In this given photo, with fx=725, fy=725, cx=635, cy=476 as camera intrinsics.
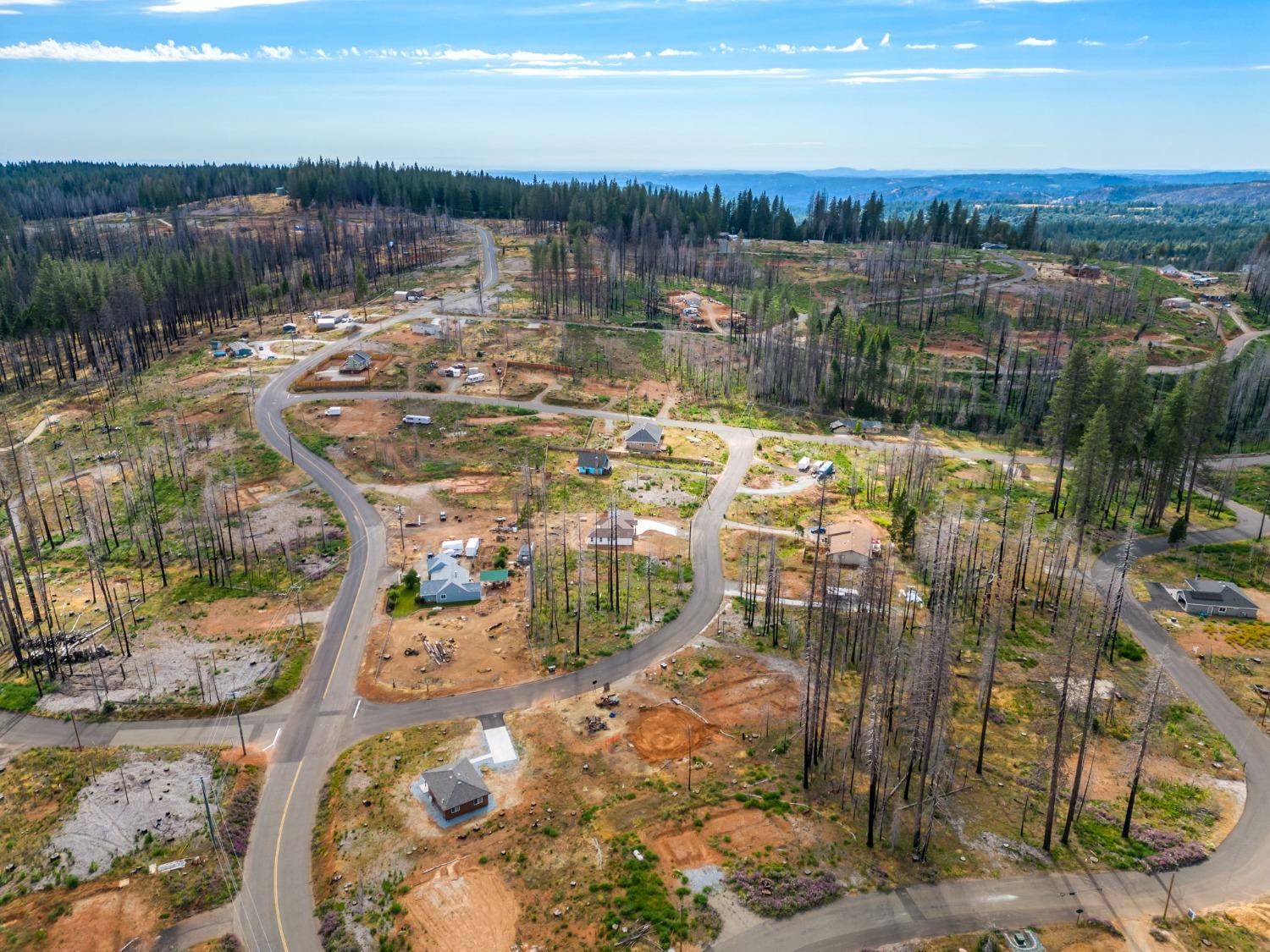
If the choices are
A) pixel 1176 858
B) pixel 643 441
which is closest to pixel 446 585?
pixel 643 441

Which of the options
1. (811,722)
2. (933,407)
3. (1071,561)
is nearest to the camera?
(811,722)

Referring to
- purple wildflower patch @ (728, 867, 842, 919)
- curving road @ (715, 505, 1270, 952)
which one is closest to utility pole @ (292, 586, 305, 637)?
purple wildflower patch @ (728, 867, 842, 919)

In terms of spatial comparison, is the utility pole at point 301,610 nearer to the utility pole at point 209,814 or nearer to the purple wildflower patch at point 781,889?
the utility pole at point 209,814

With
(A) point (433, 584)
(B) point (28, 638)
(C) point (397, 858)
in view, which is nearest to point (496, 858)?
(C) point (397, 858)

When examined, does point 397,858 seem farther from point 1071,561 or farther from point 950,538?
point 1071,561

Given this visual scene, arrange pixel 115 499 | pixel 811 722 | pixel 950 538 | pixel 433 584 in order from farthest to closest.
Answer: pixel 115 499 → pixel 433 584 → pixel 950 538 → pixel 811 722

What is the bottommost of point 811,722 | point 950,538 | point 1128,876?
point 1128,876

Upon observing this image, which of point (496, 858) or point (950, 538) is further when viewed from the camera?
point (950, 538)
